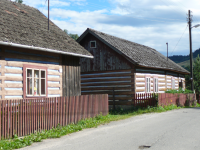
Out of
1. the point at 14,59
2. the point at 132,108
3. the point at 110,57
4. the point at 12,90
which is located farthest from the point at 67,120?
the point at 110,57

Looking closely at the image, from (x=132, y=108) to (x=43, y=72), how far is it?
25.6 feet

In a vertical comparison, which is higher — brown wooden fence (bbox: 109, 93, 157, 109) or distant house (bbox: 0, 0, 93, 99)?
distant house (bbox: 0, 0, 93, 99)

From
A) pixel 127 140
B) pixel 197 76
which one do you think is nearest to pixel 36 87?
pixel 127 140

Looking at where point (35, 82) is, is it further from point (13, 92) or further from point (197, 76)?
point (197, 76)

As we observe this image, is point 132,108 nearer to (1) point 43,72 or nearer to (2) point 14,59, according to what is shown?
(1) point 43,72

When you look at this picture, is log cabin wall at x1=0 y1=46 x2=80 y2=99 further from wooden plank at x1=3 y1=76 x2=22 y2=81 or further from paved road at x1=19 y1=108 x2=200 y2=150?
paved road at x1=19 y1=108 x2=200 y2=150

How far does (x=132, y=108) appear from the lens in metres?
18.2

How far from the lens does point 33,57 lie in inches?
477

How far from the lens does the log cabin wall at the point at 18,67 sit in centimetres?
1070

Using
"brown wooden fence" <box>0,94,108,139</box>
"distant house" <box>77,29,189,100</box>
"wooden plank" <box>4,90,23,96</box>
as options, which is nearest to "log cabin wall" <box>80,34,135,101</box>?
"distant house" <box>77,29,189,100</box>

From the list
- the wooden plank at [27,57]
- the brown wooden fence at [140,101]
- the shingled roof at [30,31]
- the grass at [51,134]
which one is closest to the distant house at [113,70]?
the brown wooden fence at [140,101]

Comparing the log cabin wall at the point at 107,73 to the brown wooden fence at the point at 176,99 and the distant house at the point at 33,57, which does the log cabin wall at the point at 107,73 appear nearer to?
the brown wooden fence at the point at 176,99

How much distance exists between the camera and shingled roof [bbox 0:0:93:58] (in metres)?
11.1

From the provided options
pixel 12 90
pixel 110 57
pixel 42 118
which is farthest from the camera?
pixel 110 57
